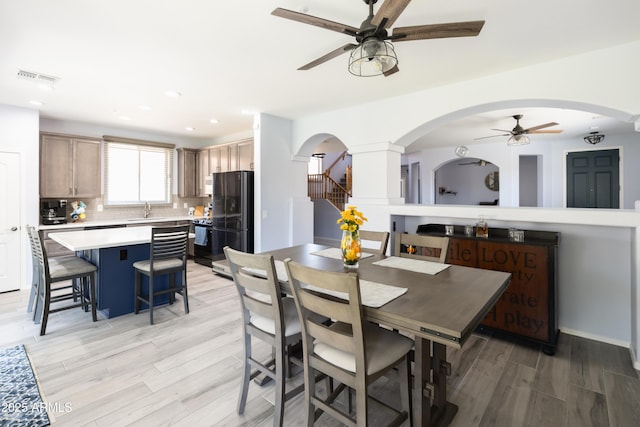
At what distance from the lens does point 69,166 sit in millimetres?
5078

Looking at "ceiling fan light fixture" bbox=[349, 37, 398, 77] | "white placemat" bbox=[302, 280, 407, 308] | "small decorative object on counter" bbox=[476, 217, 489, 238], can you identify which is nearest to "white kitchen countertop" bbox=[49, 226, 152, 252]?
"white placemat" bbox=[302, 280, 407, 308]

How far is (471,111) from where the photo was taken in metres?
3.43

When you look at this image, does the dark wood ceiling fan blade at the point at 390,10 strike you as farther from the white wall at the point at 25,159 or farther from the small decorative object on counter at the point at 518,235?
the white wall at the point at 25,159

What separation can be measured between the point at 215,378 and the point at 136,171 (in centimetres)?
515

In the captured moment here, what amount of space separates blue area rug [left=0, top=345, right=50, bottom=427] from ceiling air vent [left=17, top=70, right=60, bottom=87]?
2648mm

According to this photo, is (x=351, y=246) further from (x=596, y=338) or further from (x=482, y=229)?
(x=596, y=338)

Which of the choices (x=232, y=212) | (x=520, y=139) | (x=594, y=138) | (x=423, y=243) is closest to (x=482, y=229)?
(x=423, y=243)

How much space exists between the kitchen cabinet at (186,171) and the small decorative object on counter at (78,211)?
5.58 feet

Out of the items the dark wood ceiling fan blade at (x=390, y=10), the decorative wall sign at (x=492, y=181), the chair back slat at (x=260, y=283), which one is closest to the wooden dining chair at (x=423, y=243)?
the chair back slat at (x=260, y=283)

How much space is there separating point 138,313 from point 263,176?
7.91 ft

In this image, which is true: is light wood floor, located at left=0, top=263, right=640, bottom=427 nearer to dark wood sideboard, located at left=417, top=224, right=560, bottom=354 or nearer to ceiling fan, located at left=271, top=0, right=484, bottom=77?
dark wood sideboard, located at left=417, top=224, right=560, bottom=354

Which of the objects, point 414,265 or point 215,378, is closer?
point 414,265

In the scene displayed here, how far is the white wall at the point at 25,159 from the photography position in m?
4.29

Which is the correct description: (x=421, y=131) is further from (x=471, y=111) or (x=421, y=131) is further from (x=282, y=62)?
(x=282, y=62)
